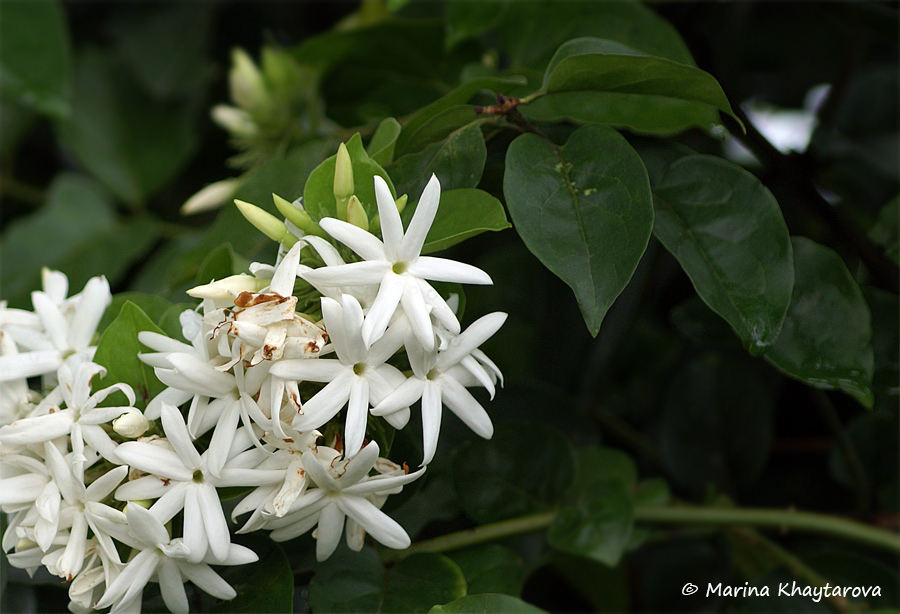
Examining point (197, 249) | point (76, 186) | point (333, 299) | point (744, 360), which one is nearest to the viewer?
point (333, 299)

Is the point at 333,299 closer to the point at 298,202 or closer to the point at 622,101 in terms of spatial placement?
the point at 298,202

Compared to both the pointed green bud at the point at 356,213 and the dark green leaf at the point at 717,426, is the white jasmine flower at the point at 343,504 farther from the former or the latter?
the dark green leaf at the point at 717,426

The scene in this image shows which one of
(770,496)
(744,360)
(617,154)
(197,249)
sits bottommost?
(770,496)

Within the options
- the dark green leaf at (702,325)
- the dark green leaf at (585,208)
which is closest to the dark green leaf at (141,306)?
the dark green leaf at (585,208)

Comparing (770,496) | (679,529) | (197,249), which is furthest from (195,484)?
(770,496)

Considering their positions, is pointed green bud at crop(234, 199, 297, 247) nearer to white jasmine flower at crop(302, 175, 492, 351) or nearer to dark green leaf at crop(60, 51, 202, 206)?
white jasmine flower at crop(302, 175, 492, 351)
